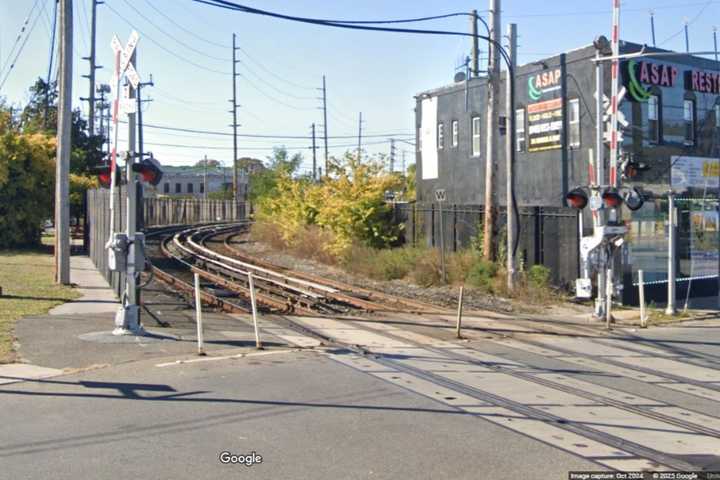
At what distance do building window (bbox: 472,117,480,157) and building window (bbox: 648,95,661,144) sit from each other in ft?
22.0

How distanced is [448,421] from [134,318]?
7.11 metres

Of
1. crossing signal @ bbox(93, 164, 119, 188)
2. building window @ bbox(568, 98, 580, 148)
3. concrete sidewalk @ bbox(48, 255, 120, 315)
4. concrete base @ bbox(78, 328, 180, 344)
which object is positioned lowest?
concrete base @ bbox(78, 328, 180, 344)

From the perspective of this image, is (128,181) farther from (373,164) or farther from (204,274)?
(373,164)

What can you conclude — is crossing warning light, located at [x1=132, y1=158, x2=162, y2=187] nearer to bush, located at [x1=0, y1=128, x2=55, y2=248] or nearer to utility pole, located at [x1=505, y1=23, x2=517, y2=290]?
utility pole, located at [x1=505, y1=23, x2=517, y2=290]

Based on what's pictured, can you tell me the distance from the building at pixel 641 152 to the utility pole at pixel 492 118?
111 centimetres

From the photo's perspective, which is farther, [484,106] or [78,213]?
[78,213]

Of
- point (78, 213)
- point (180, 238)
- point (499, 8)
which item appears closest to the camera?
point (499, 8)

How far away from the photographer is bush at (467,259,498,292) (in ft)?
72.6

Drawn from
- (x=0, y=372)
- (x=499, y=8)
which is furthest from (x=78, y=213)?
(x=0, y=372)

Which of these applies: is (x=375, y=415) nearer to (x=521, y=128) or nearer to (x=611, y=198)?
(x=611, y=198)

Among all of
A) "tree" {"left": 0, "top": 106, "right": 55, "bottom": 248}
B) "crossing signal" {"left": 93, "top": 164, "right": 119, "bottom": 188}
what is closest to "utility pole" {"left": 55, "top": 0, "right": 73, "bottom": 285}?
"crossing signal" {"left": 93, "top": 164, "right": 119, "bottom": 188}

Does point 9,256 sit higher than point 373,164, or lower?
lower

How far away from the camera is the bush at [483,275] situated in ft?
72.6

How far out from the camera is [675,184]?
24.5m
